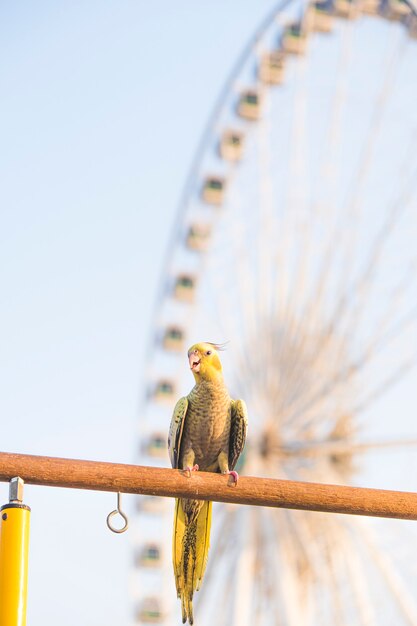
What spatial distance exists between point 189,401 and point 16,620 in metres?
2.62

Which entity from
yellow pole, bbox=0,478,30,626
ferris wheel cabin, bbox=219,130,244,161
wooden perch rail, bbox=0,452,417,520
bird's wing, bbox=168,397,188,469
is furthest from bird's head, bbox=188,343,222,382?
ferris wheel cabin, bbox=219,130,244,161

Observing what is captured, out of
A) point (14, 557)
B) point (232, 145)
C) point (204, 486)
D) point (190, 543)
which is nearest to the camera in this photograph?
point (14, 557)

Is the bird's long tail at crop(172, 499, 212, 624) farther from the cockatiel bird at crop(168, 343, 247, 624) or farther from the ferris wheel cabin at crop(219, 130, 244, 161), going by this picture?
the ferris wheel cabin at crop(219, 130, 244, 161)

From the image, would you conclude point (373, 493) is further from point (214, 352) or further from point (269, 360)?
point (269, 360)

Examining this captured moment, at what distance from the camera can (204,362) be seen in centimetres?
661

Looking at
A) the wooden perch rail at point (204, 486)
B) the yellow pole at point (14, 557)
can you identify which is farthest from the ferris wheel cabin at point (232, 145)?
the yellow pole at point (14, 557)

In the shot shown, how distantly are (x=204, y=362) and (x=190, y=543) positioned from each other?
1295mm

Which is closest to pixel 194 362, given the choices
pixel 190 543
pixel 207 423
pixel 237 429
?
pixel 207 423

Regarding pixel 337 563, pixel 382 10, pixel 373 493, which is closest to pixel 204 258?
pixel 382 10

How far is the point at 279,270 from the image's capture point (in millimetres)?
19625

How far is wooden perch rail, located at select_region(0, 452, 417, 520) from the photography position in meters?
4.69

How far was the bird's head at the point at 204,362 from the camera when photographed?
6.58m

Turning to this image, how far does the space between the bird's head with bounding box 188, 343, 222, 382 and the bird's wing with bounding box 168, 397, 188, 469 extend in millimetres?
172

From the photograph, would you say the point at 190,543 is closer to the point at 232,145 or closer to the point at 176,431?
the point at 176,431
